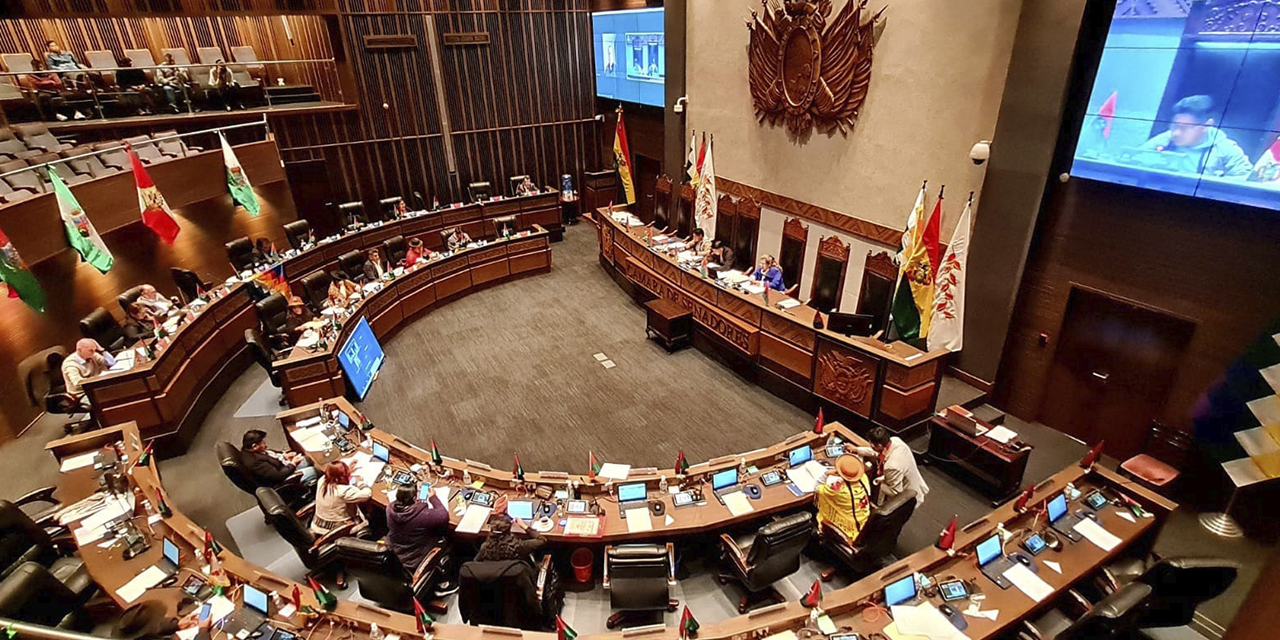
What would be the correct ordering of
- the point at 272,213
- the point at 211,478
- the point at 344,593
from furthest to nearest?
the point at 272,213 < the point at 211,478 < the point at 344,593

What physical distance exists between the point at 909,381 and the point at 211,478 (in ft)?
24.4

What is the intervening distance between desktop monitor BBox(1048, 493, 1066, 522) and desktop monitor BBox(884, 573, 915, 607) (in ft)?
4.55

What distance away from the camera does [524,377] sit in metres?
8.09

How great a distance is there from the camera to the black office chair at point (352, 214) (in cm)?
1145

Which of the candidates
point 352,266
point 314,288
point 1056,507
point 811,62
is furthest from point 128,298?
point 1056,507

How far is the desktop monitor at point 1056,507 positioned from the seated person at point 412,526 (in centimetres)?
455

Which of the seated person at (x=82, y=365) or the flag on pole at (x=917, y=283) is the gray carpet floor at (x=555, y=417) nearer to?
the seated person at (x=82, y=365)

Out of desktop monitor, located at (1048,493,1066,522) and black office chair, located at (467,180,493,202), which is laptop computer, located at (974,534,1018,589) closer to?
desktop monitor, located at (1048,493,1066,522)

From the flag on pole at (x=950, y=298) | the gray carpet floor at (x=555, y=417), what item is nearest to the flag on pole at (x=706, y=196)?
the gray carpet floor at (x=555, y=417)

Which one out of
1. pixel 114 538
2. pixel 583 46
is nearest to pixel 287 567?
pixel 114 538

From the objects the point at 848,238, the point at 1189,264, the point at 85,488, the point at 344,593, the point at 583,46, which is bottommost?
the point at 344,593

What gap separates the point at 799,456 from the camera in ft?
17.0

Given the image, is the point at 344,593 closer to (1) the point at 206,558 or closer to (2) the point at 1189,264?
(1) the point at 206,558

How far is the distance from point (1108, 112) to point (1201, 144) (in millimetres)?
796
